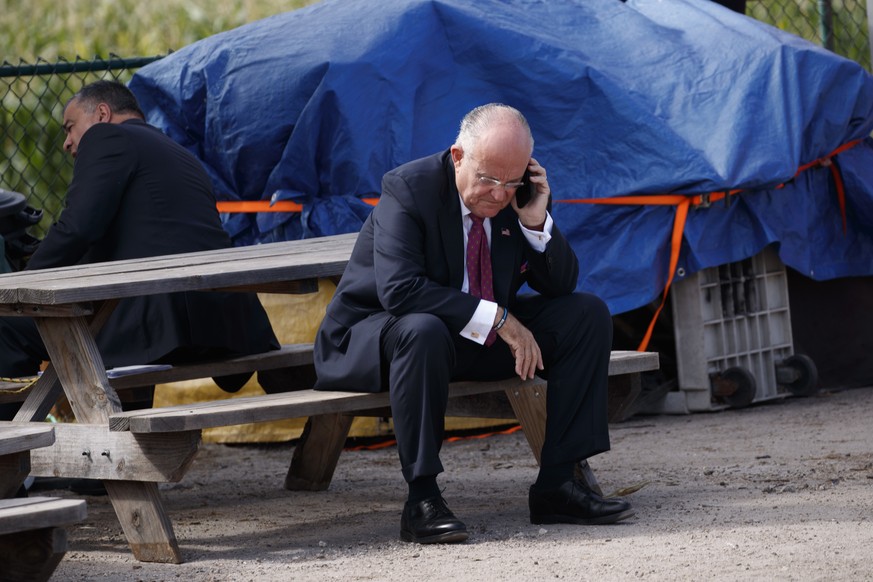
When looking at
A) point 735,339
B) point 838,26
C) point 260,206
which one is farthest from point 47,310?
point 838,26

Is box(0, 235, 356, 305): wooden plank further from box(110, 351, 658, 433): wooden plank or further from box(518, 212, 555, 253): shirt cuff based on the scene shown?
box(518, 212, 555, 253): shirt cuff

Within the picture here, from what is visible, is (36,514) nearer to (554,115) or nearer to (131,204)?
(131,204)

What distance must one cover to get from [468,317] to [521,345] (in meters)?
0.19

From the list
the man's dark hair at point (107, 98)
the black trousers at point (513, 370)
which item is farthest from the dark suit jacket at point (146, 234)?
the black trousers at point (513, 370)

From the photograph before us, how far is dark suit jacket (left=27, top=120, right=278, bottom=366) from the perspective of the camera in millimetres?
5062

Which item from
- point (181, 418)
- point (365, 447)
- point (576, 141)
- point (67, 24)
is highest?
point (67, 24)

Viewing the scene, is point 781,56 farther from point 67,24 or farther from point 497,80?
point 67,24

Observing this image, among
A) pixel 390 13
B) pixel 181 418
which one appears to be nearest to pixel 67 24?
pixel 390 13

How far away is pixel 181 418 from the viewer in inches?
157

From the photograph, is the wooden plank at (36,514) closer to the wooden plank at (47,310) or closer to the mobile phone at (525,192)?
the wooden plank at (47,310)

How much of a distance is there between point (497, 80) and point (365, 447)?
1.91m

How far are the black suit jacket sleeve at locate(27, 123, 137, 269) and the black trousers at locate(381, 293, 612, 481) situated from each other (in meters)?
1.43

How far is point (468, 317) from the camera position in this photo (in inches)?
167

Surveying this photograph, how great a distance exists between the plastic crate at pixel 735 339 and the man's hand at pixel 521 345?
2.67m
